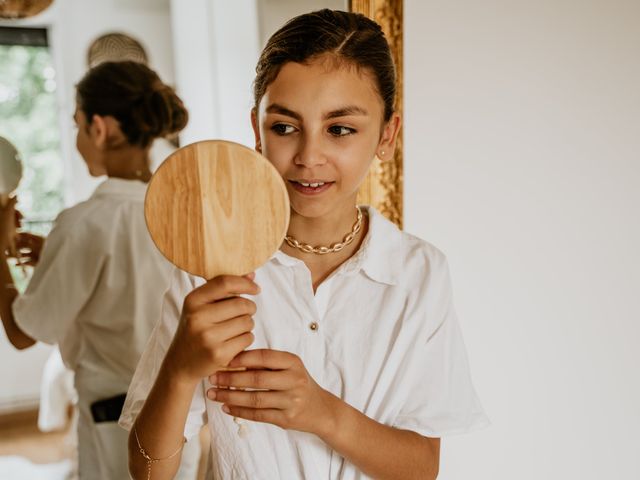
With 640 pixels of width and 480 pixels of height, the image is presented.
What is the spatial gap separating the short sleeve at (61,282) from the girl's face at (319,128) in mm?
426

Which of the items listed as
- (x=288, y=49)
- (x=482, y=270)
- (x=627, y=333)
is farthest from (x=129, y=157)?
(x=627, y=333)

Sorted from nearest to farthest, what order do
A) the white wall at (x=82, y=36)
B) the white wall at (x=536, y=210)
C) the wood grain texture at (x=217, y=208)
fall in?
the wood grain texture at (x=217, y=208) → the white wall at (x=82, y=36) → the white wall at (x=536, y=210)

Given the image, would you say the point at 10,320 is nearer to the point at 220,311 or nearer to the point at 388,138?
the point at 220,311

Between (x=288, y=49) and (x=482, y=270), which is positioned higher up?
(x=288, y=49)

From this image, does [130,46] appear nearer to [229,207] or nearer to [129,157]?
[129,157]

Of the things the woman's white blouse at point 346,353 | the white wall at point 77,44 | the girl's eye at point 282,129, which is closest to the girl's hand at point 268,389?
the woman's white blouse at point 346,353

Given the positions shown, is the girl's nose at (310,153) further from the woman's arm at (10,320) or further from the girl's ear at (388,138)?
the woman's arm at (10,320)

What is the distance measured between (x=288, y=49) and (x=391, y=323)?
0.38m

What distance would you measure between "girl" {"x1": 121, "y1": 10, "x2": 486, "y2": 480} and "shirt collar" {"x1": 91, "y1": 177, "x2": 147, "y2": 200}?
28 centimetres

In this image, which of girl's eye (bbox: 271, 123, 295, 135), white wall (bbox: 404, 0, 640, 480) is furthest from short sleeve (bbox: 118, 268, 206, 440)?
white wall (bbox: 404, 0, 640, 480)

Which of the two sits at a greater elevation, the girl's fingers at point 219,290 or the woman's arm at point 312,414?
the girl's fingers at point 219,290

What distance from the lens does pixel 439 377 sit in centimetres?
72

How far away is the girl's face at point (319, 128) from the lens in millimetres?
594

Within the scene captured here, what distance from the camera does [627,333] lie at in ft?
4.05
